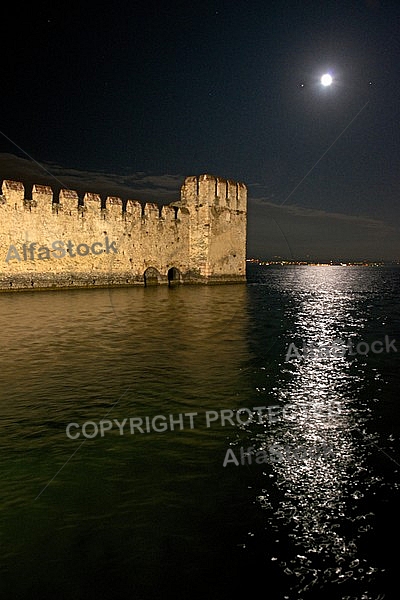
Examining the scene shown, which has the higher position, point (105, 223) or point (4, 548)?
point (105, 223)

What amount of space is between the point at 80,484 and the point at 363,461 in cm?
238

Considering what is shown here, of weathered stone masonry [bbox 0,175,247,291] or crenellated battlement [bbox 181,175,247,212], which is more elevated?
crenellated battlement [bbox 181,175,247,212]

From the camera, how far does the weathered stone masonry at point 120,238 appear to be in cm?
2034

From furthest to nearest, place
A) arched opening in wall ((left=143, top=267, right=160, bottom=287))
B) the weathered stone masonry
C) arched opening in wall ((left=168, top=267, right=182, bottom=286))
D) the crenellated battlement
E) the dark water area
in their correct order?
arched opening in wall ((left=168, top=267, right=182, bottom=286))
the crenellated battlement
arched opening in wall ((left=143, top=267, right=160, bottom=287))
the weathered stone masonry
the dark water area

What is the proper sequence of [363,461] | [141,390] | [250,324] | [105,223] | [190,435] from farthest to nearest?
[105,223]
[250,324]
[141,390]
[190,435]
[363,461]

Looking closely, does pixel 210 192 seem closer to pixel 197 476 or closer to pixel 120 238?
pixel 120 238

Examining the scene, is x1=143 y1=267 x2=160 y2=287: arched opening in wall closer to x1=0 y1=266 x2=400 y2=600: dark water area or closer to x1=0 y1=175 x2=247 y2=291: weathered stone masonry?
x1=0 y1=175 x2=247 y2=291: weathered stone masonry

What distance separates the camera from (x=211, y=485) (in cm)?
323

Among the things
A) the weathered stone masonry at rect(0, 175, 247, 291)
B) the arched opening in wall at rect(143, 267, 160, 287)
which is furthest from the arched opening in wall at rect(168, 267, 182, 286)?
the arched opening in wall at rect(143, 267, 160, 287)

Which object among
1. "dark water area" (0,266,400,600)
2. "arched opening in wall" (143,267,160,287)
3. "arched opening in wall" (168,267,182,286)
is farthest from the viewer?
"arched opening in wall" (168,267,182,286)

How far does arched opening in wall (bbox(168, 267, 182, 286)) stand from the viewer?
1117 inches

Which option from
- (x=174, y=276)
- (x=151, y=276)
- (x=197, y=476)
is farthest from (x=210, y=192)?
(x=197, y=476)

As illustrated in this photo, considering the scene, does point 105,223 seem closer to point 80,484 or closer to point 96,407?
point 96,407

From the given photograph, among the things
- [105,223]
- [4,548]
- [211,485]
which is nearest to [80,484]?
[4,548]
